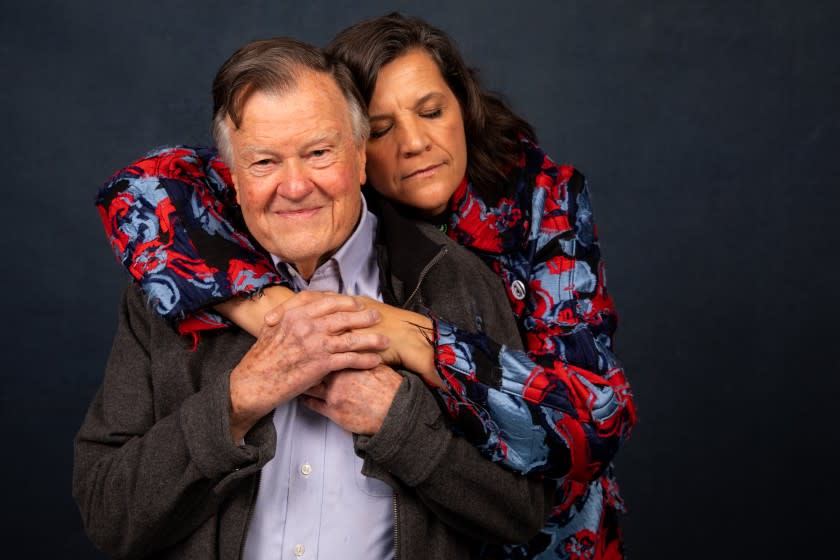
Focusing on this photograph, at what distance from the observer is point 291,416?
6.68 ft

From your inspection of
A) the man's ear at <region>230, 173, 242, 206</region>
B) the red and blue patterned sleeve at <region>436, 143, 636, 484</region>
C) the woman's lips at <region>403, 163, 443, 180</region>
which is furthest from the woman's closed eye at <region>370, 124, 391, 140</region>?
the man's ear at <region>230, 173, 242, 206</region>

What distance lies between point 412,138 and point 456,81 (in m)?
0.32

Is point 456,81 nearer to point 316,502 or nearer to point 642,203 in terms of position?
point 316,502

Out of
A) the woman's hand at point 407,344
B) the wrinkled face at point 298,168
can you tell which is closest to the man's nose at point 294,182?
the wrinkled face at point 298,168

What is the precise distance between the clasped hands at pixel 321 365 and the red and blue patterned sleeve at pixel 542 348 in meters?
0.13

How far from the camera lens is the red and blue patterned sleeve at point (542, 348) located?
1935 millimetres

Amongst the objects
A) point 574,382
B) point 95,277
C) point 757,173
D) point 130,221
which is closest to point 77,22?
point 95,277

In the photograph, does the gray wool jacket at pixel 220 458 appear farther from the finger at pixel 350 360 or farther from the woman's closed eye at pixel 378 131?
the woman's closed eye at pixel 378 131

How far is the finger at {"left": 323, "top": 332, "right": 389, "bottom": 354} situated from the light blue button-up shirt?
0.22 meters

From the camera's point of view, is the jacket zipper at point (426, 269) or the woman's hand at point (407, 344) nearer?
the woman's hand at point (407, 344)

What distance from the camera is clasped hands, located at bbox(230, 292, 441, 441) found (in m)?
1.86

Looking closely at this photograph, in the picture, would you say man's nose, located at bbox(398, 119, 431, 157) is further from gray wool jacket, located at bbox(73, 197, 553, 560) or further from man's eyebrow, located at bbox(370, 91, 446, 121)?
gray wool jacket, located at bbox(73, 197, 553, 560)

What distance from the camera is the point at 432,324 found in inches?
77.9

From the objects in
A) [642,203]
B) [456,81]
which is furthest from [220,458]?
[642,203]
